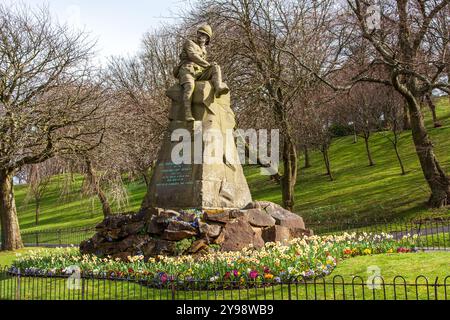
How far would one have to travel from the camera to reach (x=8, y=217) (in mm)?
24859

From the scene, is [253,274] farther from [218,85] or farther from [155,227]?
[218,85]

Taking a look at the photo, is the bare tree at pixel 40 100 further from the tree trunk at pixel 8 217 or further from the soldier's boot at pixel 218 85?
the soldier's boot at pixel 218 85

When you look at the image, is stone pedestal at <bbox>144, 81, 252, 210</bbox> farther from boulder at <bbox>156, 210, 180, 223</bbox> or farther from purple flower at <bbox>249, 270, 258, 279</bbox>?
purple flower at <bbox>249, 270, 258, 279</bbox>

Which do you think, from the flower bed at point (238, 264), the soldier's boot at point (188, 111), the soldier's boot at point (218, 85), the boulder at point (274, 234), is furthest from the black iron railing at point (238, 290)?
the soldier's boot at point (218, 85)

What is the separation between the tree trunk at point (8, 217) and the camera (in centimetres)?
2459

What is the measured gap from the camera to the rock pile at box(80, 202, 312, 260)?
41.7 ft

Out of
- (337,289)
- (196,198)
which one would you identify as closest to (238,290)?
(337,289)

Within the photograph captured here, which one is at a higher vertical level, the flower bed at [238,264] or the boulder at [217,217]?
the boulder at [217,217]

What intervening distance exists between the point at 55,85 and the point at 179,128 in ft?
34.3

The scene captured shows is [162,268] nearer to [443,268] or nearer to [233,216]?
[233,216]

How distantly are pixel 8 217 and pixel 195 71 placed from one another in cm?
1420

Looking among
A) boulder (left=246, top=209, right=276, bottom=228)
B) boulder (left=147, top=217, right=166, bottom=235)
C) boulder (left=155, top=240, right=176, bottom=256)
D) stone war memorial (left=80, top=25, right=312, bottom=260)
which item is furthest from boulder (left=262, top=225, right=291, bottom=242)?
boulder (left=147, top=217, right=166, bottom=235)

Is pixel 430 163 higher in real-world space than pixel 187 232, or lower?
higher

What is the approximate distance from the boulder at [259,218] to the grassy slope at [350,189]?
11743 mm
